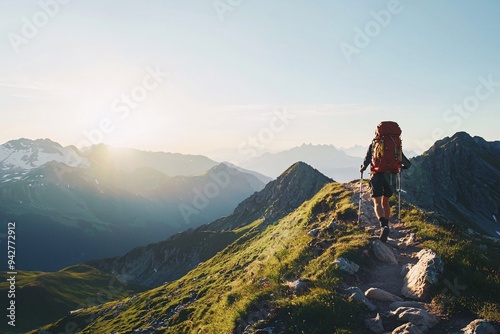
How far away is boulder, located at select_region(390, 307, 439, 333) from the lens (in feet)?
28.0

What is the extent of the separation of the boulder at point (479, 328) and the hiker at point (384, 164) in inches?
225

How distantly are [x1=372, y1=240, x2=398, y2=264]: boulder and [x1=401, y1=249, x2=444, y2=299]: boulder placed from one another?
5.01ft

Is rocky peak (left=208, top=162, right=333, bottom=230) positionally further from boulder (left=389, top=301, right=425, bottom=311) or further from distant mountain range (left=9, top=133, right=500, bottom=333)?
boulder (left=389, top=301, right=425, bottom=311)

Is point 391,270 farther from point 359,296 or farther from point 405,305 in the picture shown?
point 359,296

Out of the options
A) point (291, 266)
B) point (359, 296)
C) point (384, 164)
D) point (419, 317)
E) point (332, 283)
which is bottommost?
point (419, 317)

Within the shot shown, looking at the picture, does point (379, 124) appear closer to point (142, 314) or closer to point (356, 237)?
point (356, 237)

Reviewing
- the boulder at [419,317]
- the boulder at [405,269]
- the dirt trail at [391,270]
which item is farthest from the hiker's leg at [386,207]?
the boulder at [419,317]

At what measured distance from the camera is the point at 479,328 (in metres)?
7.99

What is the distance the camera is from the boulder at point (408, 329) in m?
8.23

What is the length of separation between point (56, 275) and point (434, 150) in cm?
18263

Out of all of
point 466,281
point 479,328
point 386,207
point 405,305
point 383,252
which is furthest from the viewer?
point 386,207

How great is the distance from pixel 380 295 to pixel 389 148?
6.51 metres

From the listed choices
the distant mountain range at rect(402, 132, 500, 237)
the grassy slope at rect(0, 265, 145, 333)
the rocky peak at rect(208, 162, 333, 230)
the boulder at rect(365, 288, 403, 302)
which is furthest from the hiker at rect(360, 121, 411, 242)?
the grassy slope at rect(0, 265, 145, 333)

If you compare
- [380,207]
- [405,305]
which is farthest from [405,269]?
[380,207]
